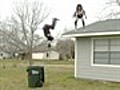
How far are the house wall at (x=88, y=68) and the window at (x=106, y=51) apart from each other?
0.31m

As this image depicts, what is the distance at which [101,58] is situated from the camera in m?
16.1

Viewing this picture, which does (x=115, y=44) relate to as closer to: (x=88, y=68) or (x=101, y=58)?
(x=101, y=58)

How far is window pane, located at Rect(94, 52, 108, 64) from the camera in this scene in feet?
52.2

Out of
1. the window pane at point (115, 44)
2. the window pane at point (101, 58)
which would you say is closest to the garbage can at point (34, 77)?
the window pane at point (101, 58)

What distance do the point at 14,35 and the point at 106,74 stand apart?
460 inches

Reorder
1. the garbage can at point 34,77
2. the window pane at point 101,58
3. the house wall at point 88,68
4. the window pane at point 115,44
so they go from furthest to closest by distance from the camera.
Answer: the window pane at point 101,58 < the house wall at point 88,68 < the window pane at point 115,44 < the garbage can at point 34,77

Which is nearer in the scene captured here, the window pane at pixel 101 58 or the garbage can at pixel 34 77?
the garbage can at pixel 34 77

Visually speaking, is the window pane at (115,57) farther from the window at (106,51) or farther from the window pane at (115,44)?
the window pane at (115,44)

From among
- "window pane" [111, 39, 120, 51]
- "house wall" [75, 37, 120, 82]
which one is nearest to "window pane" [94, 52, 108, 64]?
"house wall" [75, 37, 120, 82]

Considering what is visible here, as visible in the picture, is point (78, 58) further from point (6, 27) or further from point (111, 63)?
point (6, 27)

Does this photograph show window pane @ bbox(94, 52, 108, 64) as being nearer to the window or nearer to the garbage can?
the window

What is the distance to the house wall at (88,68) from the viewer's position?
15.5 metres

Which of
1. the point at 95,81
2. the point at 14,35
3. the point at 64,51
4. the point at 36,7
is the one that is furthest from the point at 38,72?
the point at 64,51

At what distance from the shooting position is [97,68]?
53.2ft
